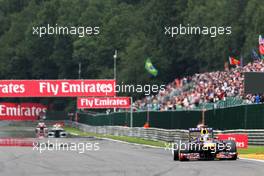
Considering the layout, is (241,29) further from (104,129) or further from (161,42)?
(104,129)

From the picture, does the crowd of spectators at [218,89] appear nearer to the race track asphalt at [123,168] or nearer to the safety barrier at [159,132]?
the safety barrier at [159,132]

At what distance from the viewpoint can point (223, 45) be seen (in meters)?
73.8

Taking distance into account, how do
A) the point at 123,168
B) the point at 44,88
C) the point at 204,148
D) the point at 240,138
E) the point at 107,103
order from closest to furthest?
the point at 123,168 < the point at 204,148 < the point at 240,138 < the point at 44,88 < the point at 107,103

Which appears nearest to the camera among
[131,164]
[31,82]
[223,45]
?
[131,164]

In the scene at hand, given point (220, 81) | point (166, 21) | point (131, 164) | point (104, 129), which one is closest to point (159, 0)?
point (166, 21)

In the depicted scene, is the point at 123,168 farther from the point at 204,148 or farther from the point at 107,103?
the point at 107,103

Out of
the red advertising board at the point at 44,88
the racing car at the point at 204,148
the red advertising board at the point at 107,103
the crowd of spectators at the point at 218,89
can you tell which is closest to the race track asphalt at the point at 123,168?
the racing car at the point at 204,148

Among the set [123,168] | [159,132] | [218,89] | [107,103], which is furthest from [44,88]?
[123,168]

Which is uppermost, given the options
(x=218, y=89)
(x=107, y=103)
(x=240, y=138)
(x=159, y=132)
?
(x=218, y=89)

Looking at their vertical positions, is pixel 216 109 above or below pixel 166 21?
below

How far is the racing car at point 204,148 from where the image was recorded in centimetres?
1988

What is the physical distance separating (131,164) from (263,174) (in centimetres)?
462

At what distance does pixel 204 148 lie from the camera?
20125 mm

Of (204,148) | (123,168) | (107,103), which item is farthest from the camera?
(107,103)
